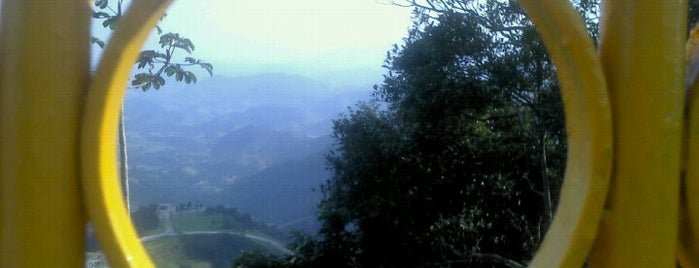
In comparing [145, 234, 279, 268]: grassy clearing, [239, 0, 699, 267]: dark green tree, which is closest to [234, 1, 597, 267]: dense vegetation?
[239, 0, 699, 267]: dark green tree

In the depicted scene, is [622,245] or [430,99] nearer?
[622,245]

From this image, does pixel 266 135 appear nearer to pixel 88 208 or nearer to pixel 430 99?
pixel 430 99

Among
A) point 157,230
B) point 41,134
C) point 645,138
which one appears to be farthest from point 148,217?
point 645,138

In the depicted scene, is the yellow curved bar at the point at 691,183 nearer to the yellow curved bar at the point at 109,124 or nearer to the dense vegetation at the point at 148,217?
the yellow curved bar at the point at 109,124

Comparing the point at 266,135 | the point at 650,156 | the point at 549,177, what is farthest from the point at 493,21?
the point at 650,156

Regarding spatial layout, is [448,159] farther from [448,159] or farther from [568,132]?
[568,132]

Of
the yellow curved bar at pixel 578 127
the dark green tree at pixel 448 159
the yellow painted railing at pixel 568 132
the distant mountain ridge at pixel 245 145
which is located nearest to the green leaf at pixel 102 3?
the distant mountain ridge at pixel 245 145

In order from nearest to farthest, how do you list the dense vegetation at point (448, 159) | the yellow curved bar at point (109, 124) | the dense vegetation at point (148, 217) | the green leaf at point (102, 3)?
the yellow curved bar at point (109, 124)
the green leaf at point (102, 3)
the dense vegetation at point (148, 217)
the dense vegetation at point (448, 159)
